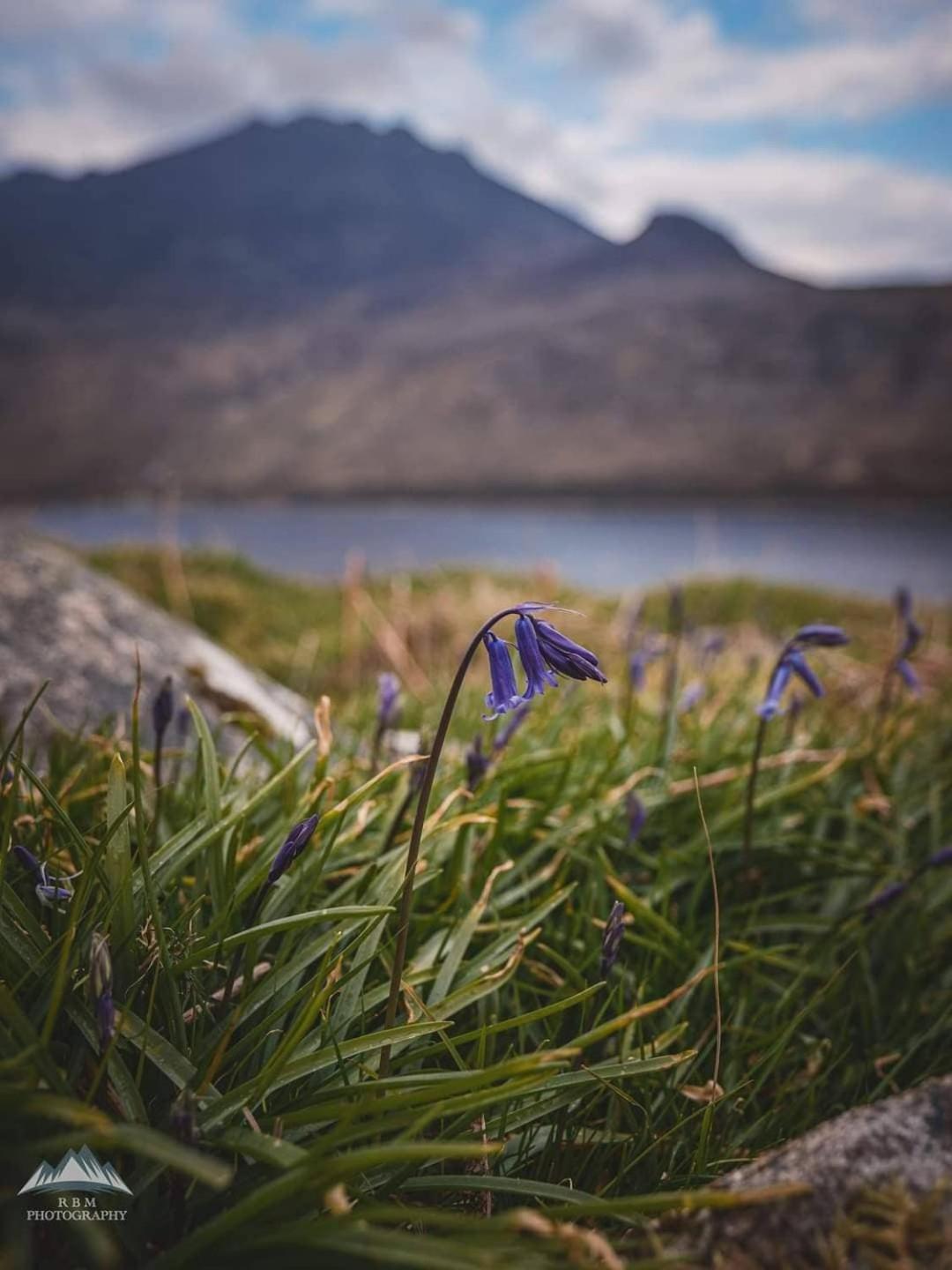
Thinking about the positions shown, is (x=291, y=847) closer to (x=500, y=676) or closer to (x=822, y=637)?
(x=500, y=676)

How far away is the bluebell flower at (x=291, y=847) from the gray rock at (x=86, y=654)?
1653 mm

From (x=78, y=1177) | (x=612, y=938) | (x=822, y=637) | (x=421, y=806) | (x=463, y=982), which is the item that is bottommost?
(x=463, y=982)

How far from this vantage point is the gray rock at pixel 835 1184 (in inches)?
45.1

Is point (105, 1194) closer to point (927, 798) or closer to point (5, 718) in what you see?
point (5, 718)

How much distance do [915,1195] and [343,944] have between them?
1.32 metres

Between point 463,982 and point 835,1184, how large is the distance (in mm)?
1096

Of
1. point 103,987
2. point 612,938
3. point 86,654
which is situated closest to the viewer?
point 103,987

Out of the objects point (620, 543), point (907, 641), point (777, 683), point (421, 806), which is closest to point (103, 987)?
point (421, 806)

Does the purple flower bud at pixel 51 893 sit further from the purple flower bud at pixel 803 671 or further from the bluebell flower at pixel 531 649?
the purple flower bud at pixel 803 671

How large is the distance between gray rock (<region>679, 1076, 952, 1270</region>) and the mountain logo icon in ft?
2.99

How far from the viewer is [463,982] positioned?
2141 millimetres

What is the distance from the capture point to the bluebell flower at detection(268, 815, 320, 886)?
5.06ft

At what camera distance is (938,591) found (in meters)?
21.0

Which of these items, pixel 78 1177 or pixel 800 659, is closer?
pixel 78 1177
